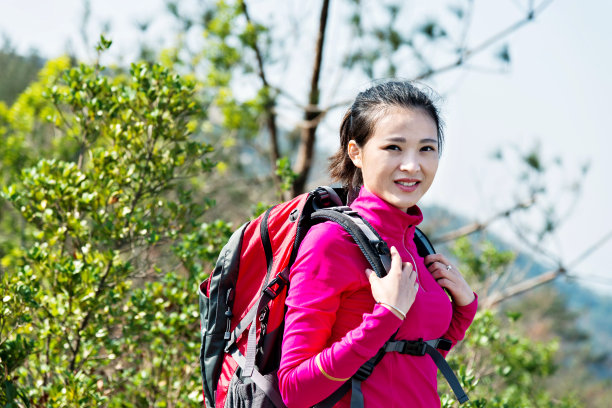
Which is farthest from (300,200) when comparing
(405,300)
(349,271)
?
(405,300)

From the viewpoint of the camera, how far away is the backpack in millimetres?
1395

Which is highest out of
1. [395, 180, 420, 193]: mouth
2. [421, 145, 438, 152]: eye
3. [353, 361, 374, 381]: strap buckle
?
[421, 145, 438, 152]: eye

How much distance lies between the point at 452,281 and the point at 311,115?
17.2 ft

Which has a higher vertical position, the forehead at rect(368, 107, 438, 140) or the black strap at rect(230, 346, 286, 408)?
the forehead at rect(368, 107, 438, 140)

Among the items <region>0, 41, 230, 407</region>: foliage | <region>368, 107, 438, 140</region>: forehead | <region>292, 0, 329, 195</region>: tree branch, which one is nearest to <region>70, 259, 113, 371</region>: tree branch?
<region>0, 41, 230, 407</region>: foliage

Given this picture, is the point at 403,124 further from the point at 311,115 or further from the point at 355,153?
the point at 311,115

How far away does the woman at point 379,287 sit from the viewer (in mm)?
1288

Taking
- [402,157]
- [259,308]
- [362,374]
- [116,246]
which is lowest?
[362,374]

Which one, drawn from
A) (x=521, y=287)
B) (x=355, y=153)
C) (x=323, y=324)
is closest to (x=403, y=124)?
(x=355, y=153)

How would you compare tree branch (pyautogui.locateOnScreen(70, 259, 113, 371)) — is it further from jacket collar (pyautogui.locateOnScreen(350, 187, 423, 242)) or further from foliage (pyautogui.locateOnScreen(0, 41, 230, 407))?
jacket collar (pyautogui.locateOnScreen(350, 187, 423, 242))

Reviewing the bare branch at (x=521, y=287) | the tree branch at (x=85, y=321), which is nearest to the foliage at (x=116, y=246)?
the tree branch at (x=85, y=321)

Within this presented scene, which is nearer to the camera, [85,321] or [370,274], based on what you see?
[370,274]

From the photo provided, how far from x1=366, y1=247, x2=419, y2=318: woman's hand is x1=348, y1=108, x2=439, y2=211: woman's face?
22 centimetres

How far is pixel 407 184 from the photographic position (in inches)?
59.4
